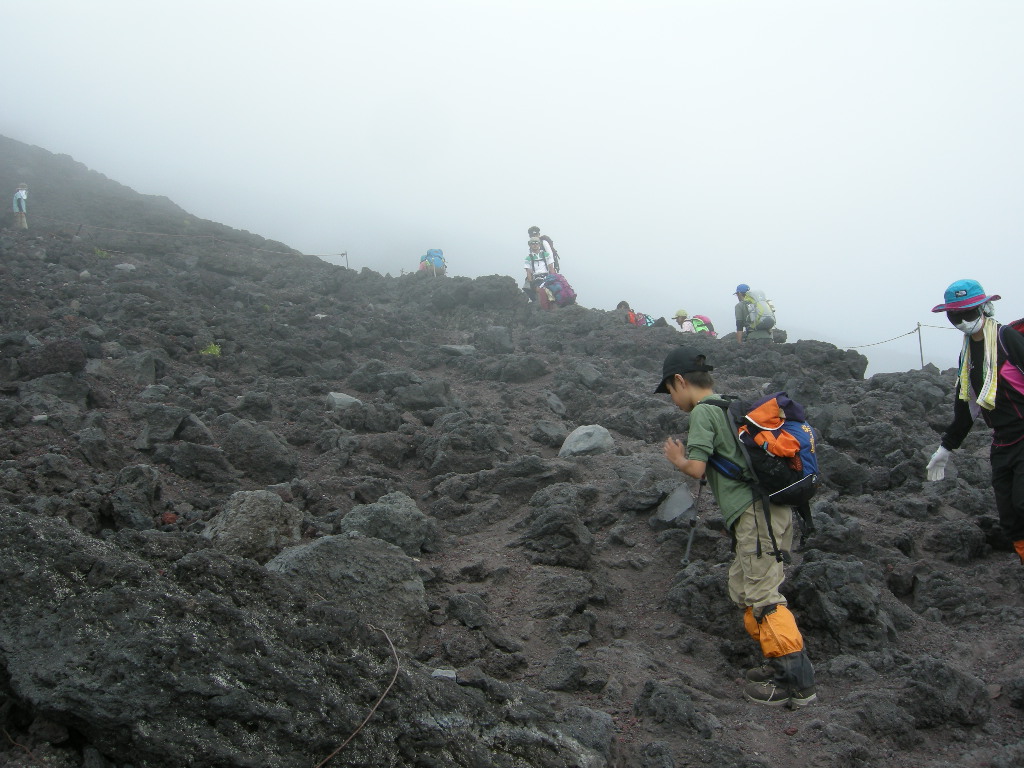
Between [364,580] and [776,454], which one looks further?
[364,580]

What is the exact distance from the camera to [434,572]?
527 centimetres

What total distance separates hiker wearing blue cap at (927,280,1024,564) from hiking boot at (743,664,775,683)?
2088 millimetres

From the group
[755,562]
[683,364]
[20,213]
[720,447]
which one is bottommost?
[20,213]

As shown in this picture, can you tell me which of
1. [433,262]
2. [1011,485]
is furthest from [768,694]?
[433,262]

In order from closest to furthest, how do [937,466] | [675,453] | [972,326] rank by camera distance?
[675,453] < [972,326] < [937,466]

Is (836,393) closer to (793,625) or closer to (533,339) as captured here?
(533,339)

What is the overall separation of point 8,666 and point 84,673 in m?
0.30

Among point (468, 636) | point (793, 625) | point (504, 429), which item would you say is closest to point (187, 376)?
point (504, 429)

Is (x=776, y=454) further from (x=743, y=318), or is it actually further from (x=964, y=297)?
(x=743, y=318)

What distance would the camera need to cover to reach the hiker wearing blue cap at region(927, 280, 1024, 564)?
191 inches

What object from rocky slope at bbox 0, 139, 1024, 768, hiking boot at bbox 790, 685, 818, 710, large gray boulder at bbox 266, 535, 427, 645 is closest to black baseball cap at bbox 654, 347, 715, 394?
rocky slope at bbox 0, 139, 1024, 768

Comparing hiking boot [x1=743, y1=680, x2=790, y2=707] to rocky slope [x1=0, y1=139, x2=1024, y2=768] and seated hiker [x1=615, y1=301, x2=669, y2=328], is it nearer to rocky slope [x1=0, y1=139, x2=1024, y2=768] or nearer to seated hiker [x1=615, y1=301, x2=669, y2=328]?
rocky slope [x1=0, y1=139, x2=1024, y2=768]

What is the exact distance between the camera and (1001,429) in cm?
496

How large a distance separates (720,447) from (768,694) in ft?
4.69
